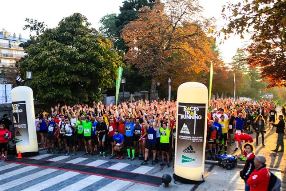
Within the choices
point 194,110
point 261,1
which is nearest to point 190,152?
point 194,110

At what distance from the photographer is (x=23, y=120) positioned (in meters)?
17.5

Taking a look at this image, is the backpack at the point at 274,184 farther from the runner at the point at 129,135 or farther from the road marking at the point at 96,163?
the runner at the point at 129,135

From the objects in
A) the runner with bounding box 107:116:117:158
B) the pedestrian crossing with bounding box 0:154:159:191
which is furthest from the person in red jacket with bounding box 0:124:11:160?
the runner with bounding box 107:116:117:158

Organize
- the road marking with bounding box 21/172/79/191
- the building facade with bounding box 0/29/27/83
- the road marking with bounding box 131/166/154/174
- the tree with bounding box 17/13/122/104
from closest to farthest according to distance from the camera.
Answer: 1. the road marking with bounding box 21/172/79/191
2. the road marking with bounding box 131/166/154/174
3. the tree with bounding box 17/13/122/104
4. the building facade with bounding box 0/29/27/83

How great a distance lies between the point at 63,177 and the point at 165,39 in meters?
26.1

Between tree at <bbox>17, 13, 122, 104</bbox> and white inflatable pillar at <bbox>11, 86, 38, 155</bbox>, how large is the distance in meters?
8.70

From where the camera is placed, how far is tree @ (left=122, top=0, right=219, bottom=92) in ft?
120

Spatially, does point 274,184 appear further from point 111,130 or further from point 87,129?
point 87,129

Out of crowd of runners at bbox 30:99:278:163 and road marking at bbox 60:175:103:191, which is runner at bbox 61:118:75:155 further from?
road marking at bbox 60:175:103:191

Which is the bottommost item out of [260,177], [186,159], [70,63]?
[186,159]

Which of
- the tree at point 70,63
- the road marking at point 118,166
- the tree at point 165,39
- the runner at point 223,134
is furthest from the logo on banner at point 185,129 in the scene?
the tree at point 165,39

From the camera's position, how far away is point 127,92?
4625cm

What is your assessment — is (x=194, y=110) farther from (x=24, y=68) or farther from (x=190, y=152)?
(x=24, y=68)

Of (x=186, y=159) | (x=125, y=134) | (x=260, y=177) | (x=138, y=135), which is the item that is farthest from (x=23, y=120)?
(x=260, y=177)
